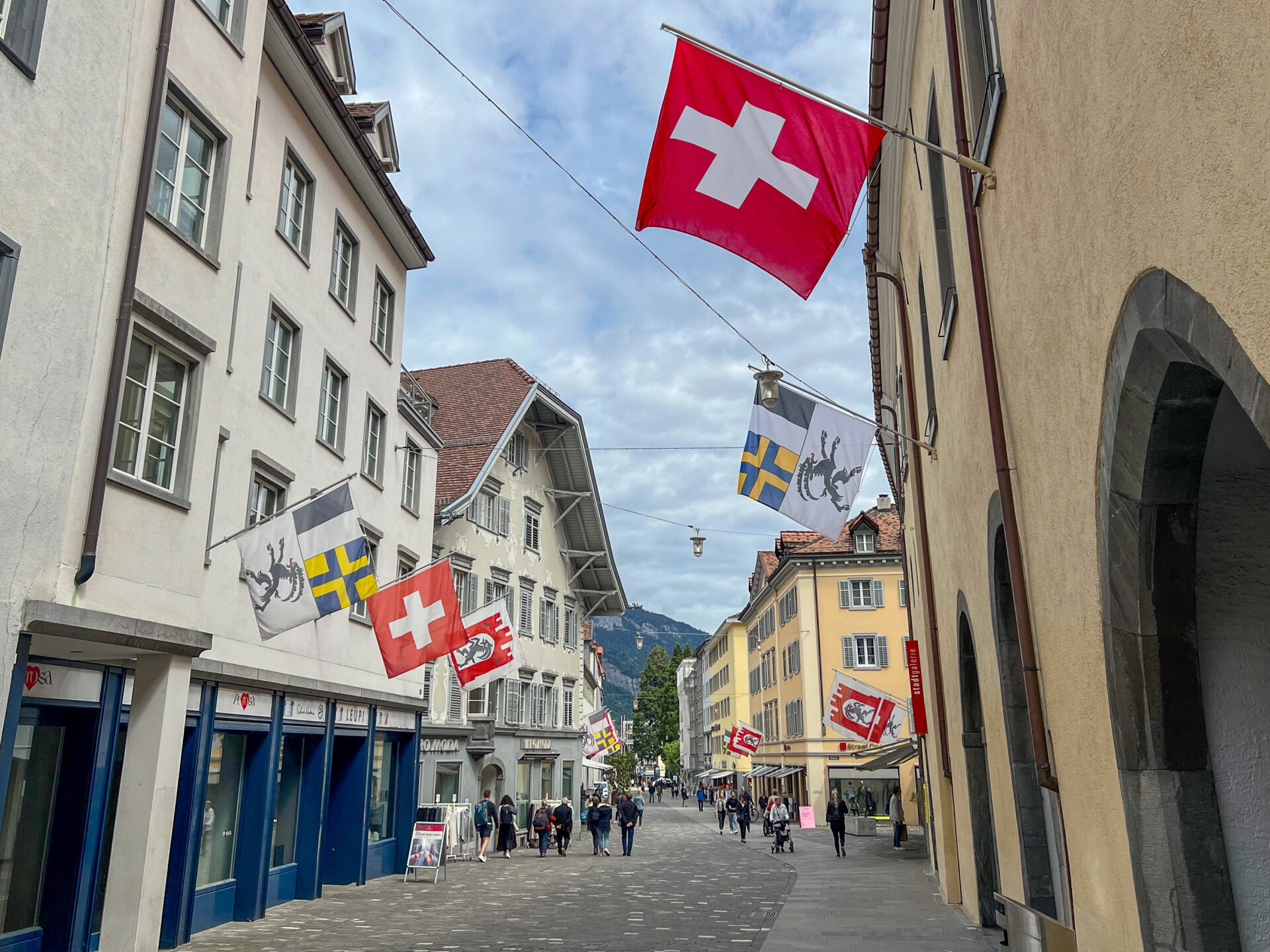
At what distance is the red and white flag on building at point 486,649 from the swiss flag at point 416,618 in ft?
7.14

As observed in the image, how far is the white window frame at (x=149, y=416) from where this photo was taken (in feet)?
32.7

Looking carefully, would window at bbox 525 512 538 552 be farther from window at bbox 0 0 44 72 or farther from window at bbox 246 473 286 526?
window at bbox 0 0 44 72

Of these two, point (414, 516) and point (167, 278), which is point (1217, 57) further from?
point (414, 516)

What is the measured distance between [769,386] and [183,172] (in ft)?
A: 23.6

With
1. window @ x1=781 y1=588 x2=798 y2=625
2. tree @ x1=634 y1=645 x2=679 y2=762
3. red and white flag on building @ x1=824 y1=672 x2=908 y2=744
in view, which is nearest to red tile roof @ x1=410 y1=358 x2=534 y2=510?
red and white flag on building @ x1=824 y1=672 x2=908 y2=744

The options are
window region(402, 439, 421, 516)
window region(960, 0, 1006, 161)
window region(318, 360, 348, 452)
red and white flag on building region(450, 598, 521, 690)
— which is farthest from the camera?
window region(402, 439, 421, 516)

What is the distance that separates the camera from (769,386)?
11.4 meters

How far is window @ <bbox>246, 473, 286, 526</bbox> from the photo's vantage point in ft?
50.7

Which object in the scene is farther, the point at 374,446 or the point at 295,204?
the point at 374,446

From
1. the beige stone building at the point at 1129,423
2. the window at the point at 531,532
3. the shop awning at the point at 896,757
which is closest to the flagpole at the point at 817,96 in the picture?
the beige stone building at the point at 1129,423

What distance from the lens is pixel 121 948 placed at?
948 cm

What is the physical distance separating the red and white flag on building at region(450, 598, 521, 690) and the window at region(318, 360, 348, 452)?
4235mm

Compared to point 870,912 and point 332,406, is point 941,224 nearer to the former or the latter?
point 870,912

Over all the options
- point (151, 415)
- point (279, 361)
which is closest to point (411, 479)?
point (279, 361)
